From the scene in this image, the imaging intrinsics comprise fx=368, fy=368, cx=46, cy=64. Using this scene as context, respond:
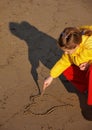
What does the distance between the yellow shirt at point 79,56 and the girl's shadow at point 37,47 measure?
1.83ft

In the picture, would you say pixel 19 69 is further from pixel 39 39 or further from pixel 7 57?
pixel 39 39

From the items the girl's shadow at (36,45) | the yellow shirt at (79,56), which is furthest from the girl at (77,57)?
the girl's shadow at (36,45)

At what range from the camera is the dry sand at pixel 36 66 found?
3922 mm

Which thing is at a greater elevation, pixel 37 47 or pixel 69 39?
pixel 69 39

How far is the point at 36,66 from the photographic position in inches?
185

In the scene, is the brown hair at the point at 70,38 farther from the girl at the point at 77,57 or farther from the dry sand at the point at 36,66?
the dry sand at the point at 36,66

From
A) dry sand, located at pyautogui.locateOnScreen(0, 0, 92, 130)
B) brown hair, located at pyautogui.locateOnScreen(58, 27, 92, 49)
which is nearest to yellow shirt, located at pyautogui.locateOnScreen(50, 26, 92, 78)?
brown hair, located at pyautogui.locateOnScreen(58, 27, 92, 49)


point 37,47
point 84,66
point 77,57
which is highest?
point 77,57

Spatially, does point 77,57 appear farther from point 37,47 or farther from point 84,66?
point 37,47

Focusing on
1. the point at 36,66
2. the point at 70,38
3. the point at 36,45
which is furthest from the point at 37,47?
the point at 70,38

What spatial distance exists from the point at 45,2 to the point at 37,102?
2633 millimetres

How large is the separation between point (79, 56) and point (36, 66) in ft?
3.84

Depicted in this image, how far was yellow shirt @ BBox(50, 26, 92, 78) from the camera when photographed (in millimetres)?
3533

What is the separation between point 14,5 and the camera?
6.25 m
